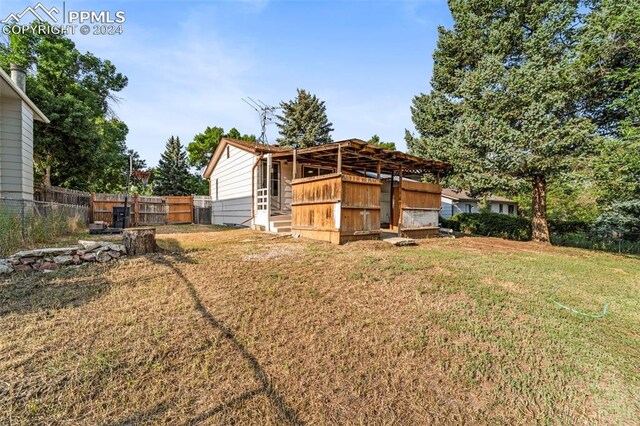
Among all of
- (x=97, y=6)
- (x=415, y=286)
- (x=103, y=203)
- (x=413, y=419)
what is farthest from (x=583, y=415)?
(x=103, y=203)

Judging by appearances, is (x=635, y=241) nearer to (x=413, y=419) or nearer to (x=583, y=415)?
(x=583, y=415)

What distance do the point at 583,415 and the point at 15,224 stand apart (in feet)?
29.1

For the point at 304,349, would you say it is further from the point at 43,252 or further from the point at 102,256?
the point at 43,252

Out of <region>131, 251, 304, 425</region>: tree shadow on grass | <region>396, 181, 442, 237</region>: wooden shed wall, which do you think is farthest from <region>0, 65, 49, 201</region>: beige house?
<region>396, 181, 442, 237</region>: wooden shed wall

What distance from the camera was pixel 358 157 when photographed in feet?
33.0

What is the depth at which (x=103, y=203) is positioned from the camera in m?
14.1

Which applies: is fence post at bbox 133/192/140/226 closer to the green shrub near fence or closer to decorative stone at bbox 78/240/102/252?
the green shrub near fence

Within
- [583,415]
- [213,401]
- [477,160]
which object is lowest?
[583,415]

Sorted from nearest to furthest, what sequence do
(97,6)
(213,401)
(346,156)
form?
(213,401) < (97,6) < (346,156)

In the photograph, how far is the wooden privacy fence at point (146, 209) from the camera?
551 inches

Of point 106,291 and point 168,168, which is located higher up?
point 168,168

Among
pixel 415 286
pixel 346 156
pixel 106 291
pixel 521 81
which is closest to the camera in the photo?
pixel 106 291

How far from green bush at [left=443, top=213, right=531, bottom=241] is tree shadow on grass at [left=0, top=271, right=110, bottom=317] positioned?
52.4 ft

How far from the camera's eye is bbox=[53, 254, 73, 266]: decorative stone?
466 centimetres
